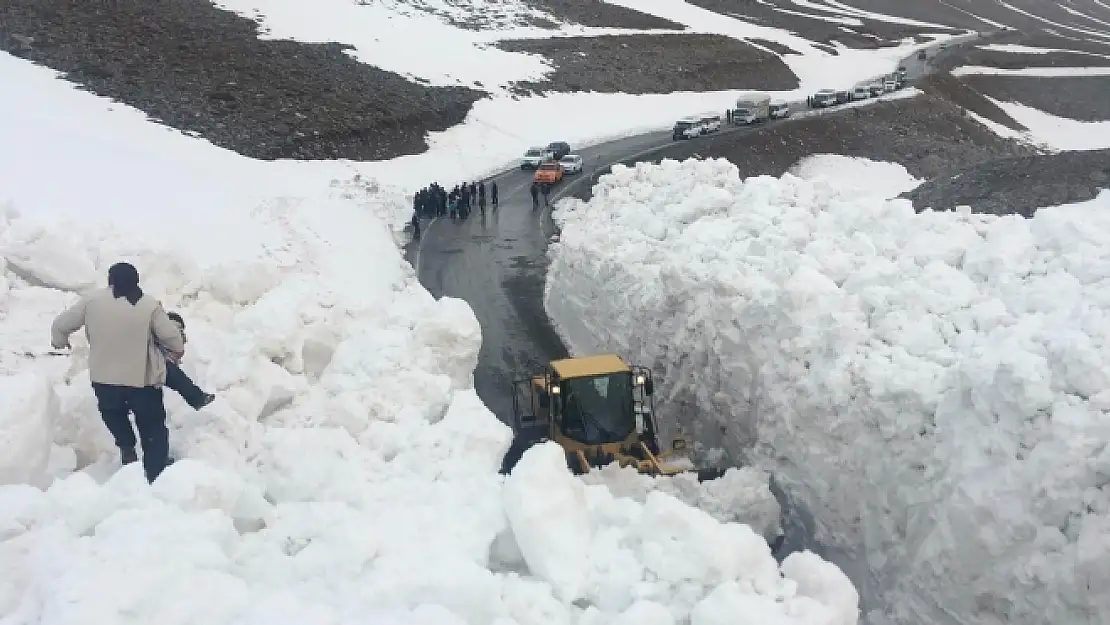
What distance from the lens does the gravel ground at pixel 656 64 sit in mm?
53094

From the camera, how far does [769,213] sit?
1367 cm

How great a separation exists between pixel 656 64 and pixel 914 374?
2077 inches

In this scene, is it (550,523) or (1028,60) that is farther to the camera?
Result: (1028,60)

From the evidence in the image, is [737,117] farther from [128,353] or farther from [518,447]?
[128,353]

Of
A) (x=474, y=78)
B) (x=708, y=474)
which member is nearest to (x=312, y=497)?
(x=708, y=474)

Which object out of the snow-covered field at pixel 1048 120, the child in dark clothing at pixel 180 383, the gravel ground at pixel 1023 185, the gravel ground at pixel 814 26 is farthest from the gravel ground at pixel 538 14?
the child in dark clothing at pixel 180 383

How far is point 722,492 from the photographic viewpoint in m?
10.5

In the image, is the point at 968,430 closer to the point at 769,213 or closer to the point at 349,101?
the point at 769,213

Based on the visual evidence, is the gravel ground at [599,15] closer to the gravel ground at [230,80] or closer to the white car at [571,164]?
the gravel ground at [230,80]

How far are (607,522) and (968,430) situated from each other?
14.4ft

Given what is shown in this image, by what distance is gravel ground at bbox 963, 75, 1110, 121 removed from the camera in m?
58.5

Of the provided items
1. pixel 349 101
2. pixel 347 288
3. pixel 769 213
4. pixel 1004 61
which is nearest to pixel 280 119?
pixel 349 101

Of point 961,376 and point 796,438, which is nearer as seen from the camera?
point 961,376

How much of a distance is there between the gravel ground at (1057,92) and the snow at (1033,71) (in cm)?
158
